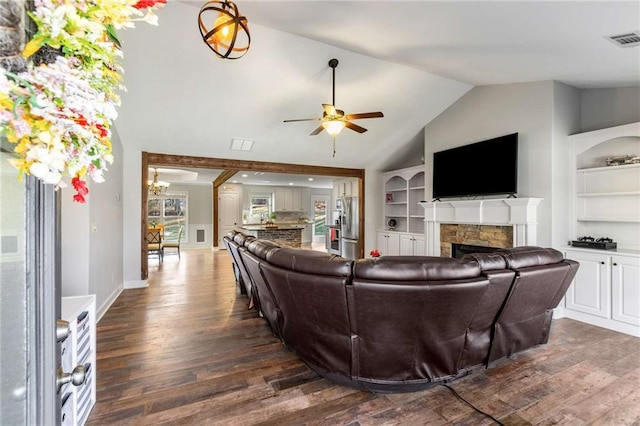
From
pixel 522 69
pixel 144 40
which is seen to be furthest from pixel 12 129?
pixel 522 69

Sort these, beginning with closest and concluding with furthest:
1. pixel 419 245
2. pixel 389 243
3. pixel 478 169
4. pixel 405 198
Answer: pixel 478 169, pixel 419 245, pixel 389 243, pixel 405 198

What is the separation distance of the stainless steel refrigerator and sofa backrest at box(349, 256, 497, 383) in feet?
18.4

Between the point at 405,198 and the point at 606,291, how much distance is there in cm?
428

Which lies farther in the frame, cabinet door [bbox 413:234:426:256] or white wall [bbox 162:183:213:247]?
white wall [bbox 162:183:213:247]

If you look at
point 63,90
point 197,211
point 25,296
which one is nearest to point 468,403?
point 25,296

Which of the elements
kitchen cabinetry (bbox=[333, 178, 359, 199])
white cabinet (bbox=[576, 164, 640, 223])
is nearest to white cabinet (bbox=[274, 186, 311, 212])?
kitchen cabinetry (bbox=[333, 178, 359, 199])

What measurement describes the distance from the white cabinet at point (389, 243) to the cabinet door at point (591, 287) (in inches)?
134

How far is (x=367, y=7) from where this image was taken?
2607 mm

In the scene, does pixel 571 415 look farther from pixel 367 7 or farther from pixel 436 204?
pixel 436 204

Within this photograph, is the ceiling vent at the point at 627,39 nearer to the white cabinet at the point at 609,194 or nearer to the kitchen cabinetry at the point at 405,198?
the white cabinet at the point at 609,194

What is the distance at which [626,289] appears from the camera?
10.8 feet

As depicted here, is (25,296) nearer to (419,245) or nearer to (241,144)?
(241,144)

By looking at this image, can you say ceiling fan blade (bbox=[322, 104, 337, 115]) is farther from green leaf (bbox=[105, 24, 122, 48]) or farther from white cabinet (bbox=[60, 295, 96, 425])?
green leaf (bbox=[105, 24, 122, 48])

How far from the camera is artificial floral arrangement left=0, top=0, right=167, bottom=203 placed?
0.53m
